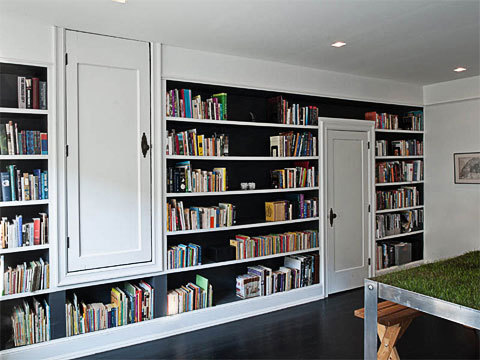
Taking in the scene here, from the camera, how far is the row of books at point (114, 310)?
3483mm

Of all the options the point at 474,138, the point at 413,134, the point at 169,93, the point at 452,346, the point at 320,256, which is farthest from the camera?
the point at 413,134

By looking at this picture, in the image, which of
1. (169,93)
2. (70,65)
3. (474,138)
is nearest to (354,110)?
(474,138)

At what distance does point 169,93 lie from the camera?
12.8 feet

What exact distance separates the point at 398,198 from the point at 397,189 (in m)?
0.33

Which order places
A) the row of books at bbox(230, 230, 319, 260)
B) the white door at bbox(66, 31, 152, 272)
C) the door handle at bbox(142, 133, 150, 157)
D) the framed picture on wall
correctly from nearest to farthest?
the white door at bbox(66, 31, 152, 272)
the door handle at bbox(142, 133, 150, 157)
the row of books at bbox(230, 230, 319, 260)
the framed picture on wall

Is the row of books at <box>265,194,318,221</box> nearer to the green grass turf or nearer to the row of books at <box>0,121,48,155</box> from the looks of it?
the green grass turf

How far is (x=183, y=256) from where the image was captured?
4016mm

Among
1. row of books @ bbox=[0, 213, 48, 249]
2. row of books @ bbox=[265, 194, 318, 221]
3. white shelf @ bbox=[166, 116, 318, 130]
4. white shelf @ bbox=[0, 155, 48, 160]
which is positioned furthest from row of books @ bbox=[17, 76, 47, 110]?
row of books @ bbox=[265, 194, 318, 221]

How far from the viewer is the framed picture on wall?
562 cm

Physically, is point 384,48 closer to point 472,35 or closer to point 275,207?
point 472,35

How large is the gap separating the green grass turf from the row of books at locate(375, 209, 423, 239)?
10.2ft

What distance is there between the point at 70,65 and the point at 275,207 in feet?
8.41

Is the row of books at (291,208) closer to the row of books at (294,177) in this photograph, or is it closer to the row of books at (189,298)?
the row of books at (294,177)

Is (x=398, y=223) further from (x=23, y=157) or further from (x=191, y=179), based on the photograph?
(x=23, y=157)
